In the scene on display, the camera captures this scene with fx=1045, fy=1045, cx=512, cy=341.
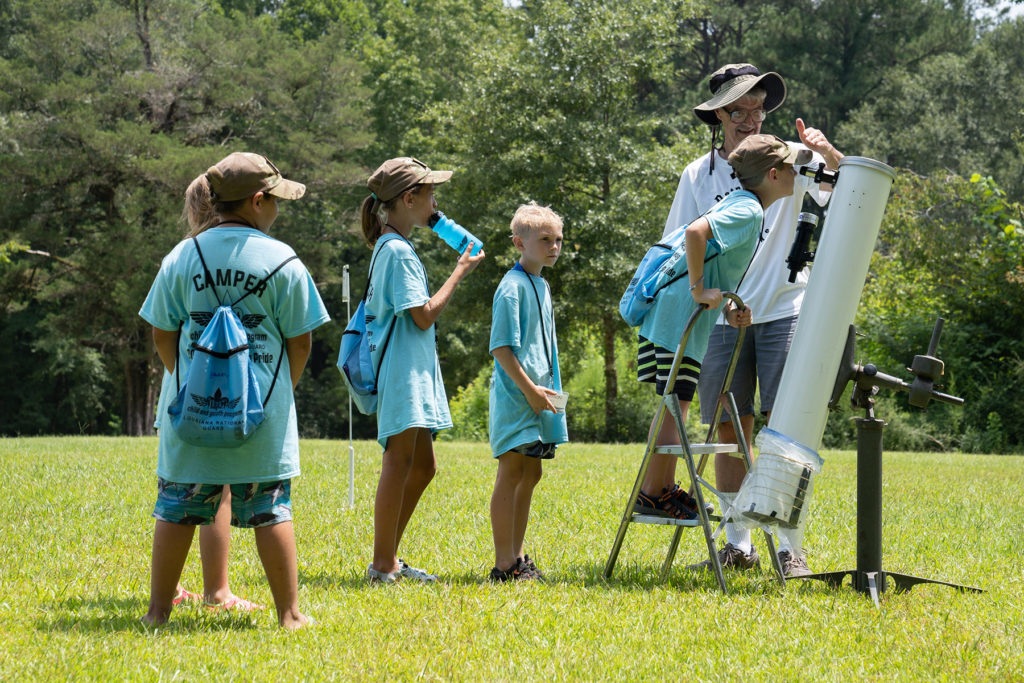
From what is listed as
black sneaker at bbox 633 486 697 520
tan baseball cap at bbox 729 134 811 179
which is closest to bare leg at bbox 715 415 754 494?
black sneaker at bbox 633 486 697 520

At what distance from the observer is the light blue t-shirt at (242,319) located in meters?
3.74

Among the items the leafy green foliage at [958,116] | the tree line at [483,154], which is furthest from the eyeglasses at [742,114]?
the leafy green foliage at [958,116]

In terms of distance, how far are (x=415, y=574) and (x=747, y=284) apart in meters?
2.21

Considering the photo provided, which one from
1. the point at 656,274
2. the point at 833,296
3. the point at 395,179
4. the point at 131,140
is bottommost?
the point at 833,296

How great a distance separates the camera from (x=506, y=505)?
194 inches

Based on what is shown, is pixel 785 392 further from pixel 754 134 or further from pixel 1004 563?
pixel 1004 563

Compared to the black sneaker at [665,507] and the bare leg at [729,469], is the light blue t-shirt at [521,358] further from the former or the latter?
the bare leg at [729,469]

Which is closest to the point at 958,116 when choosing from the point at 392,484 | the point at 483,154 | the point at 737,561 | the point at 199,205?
the point at 483,154

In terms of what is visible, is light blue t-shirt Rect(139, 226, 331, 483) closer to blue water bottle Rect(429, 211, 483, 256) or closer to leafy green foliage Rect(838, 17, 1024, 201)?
blue water bottle Rect(429, 211, 483, 256)

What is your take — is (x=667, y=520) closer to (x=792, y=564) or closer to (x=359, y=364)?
(x=792, y=564)

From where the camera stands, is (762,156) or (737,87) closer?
(762,156)

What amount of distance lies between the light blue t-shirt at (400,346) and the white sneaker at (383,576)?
0.62 meters

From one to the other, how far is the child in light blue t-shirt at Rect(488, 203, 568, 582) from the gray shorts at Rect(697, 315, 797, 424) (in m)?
0.82

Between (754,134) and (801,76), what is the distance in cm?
3977
